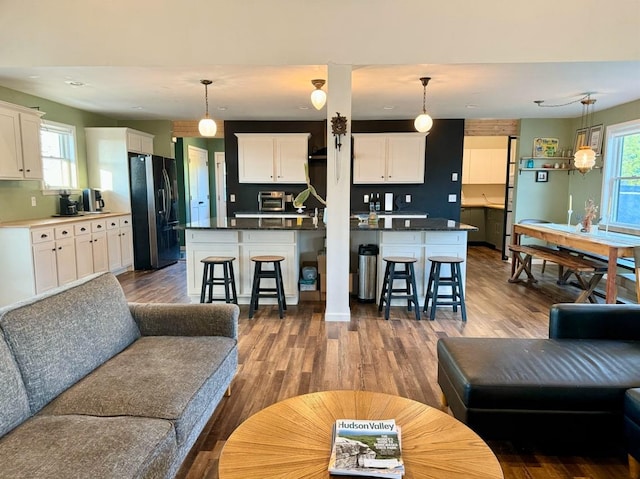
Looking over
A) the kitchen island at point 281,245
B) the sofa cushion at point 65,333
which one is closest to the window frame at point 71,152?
the kitchen island at point 281,245

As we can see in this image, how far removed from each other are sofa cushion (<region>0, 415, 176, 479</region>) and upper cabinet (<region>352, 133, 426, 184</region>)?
5.84 m

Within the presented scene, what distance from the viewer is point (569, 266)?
443cm

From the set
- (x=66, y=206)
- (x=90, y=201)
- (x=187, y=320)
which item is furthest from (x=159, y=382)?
(x=90, y=201)

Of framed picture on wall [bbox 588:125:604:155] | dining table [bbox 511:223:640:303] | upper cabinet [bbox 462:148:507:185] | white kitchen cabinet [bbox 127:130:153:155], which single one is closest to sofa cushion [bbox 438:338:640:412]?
dining table [bbox 511:223:640:303]

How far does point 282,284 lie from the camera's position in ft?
14.1

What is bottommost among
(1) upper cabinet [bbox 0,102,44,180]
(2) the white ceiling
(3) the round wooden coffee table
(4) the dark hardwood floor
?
(4) the dark hardwood floor

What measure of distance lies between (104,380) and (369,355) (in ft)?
6.33

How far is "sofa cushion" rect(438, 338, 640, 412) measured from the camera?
1887 millimetres

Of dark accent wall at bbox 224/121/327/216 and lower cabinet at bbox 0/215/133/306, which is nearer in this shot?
lower cabinet at bbox 0/215/133/306

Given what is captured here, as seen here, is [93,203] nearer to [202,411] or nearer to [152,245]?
[152,245]

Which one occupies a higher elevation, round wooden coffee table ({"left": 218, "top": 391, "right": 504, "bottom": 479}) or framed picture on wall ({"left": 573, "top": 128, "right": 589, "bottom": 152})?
framed picture on wall ({"left": 573, "top": 128, "right": 589, "bottom": 152})

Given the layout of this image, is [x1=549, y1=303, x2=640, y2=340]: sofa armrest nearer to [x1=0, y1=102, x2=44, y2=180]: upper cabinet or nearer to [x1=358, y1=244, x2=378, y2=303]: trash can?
[x1=358, y1=244, x2=378, y2=303]: trash can

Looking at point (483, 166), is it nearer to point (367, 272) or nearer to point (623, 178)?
point (623, 178)

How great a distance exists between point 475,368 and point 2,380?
6.39ft
